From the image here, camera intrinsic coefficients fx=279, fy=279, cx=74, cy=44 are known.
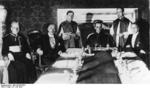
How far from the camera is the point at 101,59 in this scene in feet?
10.2

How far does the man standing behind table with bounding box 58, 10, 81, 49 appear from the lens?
125 inches

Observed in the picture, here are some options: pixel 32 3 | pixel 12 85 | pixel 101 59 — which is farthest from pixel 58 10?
pixel 12 85

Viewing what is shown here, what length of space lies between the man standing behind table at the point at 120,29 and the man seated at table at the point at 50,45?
0.62 m

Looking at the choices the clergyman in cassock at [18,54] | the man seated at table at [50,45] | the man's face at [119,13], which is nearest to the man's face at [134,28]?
the man's face at [119,13]

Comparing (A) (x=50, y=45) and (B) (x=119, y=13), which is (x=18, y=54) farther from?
(B) (x=119, y=13)

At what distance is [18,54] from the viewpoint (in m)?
3.15

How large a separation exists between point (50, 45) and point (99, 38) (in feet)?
1.85

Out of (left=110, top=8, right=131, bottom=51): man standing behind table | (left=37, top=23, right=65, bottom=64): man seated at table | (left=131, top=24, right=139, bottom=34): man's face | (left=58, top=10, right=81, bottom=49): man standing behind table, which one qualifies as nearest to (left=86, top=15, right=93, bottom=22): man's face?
(left=58, top=10, right=81, bottom=49): man standing behind table

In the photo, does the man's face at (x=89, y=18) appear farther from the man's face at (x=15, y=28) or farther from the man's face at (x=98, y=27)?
the man's face at (x=15, y=28)

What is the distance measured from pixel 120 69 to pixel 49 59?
0.85 m

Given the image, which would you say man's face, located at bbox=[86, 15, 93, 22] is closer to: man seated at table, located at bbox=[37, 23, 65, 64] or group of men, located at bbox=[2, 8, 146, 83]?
group of men, located at bbox=[2, 8, 146, 83]

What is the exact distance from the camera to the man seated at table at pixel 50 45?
3.16m

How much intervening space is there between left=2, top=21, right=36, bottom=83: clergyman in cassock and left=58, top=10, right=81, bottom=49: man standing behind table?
43 cm

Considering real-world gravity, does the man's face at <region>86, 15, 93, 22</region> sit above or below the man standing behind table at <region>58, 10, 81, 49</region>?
above
